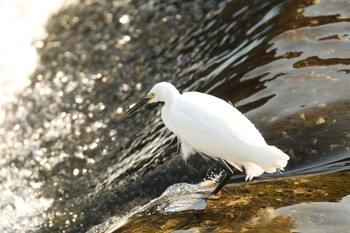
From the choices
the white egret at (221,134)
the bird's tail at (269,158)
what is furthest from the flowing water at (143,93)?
the bird's tail at (269,158)

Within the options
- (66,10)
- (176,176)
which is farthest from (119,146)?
(66,10)

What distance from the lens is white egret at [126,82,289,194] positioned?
487 centimetres

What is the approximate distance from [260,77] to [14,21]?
6.02 metres

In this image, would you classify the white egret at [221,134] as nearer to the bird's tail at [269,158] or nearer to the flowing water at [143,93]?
the bird's tail at [269,158]

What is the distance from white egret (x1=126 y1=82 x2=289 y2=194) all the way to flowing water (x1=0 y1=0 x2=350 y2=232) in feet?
1.74

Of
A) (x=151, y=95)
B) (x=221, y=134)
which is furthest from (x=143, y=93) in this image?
(x=221, y=134)

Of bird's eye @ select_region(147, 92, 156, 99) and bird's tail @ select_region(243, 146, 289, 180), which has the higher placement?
bird's eye @ select_region(147, 92, 156, 99)

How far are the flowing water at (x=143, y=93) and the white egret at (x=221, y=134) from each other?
53 cm

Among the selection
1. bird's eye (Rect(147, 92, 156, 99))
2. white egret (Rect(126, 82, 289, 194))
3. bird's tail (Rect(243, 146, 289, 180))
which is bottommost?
bird's tail (Rect(243, 146, 289, 180))

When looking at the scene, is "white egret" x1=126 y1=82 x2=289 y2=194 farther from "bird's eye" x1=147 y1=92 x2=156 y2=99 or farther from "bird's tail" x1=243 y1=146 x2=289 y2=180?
"bird's eye" x1=147 y1=92 x2=156 y2=99

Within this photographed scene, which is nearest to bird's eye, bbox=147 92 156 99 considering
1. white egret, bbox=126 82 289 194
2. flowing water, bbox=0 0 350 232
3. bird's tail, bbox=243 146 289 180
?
white egret, bbox=126 82 289 194

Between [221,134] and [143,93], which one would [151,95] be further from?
[143,93]

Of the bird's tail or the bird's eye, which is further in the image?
the bird's eye

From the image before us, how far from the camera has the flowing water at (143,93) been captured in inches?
242
